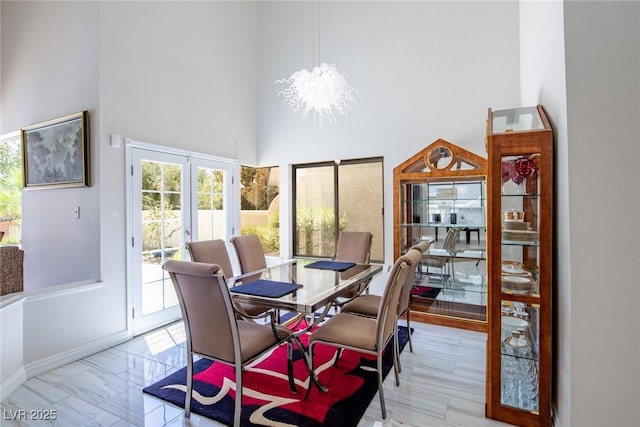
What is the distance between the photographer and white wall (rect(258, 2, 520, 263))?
12.2ft

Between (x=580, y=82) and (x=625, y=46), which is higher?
(x=625, y=46)

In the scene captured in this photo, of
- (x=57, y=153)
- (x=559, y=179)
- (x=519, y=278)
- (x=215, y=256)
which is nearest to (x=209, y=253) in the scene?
(x=215, y=256)

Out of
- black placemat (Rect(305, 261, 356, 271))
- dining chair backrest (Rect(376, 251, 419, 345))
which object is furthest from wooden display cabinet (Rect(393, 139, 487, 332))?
dining chair backrest (Rect(376, 251, 419, 345))

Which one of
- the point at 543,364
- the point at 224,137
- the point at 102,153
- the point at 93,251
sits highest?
the point at 224,137

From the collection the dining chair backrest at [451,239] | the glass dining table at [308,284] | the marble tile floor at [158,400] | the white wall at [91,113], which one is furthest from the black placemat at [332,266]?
the white wall at [91,113]

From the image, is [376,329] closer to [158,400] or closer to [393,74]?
[158,400]

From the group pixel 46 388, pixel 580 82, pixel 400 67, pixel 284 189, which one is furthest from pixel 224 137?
pixel 580 82

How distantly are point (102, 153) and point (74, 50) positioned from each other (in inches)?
45.2

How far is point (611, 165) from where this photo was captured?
158cm

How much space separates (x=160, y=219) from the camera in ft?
12.2

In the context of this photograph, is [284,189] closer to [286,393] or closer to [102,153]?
[102,153]

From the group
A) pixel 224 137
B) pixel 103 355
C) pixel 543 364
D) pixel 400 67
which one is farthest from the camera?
pixel 224 137

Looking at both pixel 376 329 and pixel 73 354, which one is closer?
pixel 376 329

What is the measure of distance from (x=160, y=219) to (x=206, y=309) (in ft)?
7.36
